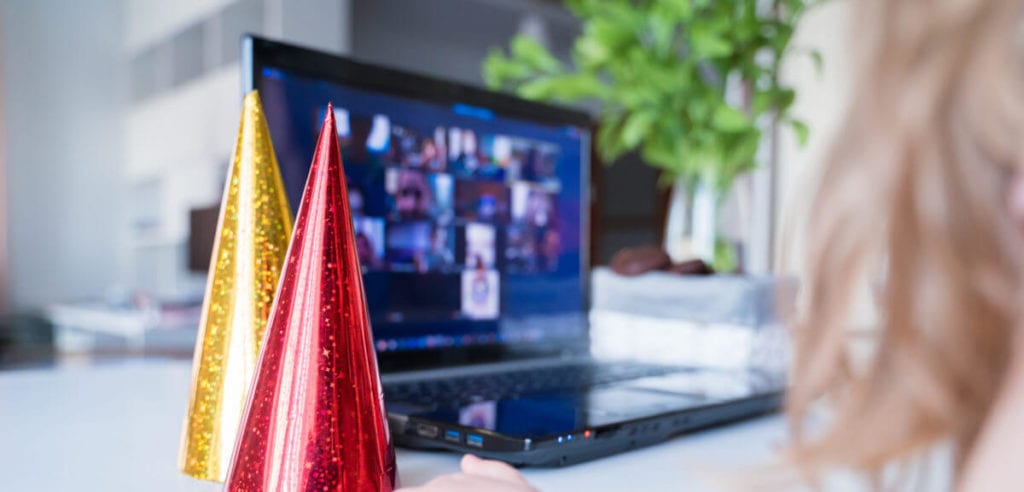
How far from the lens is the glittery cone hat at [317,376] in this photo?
0.33 m

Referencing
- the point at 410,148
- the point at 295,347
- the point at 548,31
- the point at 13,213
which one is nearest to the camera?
the point at 295,347

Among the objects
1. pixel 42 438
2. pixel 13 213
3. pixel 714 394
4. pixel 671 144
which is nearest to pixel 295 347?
pixel 42 438

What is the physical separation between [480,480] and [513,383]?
31 cm

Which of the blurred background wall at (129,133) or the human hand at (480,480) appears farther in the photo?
the blurred background wall at (129,133)

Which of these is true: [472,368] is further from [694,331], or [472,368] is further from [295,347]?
[295,347]

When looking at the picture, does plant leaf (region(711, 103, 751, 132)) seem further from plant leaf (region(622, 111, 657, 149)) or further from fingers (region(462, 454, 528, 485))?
fingers (region(462, 454, 528, 485))

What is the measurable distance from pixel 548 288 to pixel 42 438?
0.52m

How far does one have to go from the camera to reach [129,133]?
5.14 m

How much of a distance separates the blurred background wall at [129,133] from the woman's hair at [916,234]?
11.6 feet

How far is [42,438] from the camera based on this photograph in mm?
521

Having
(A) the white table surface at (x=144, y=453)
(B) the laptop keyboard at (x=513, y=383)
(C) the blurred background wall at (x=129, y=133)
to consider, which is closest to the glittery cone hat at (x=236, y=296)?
(A) the white table surface at (x=144, y=453)

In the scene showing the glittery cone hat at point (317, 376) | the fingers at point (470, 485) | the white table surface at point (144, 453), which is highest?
the glittery cone hat at point (317, 376)

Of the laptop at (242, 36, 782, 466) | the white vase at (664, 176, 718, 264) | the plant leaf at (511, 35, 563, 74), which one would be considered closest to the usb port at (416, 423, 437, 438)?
the laptop at (242, 36, 782, 466)

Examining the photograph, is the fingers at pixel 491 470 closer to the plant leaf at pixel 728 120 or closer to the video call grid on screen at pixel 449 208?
the video call grid on screen at pixel 449 208
